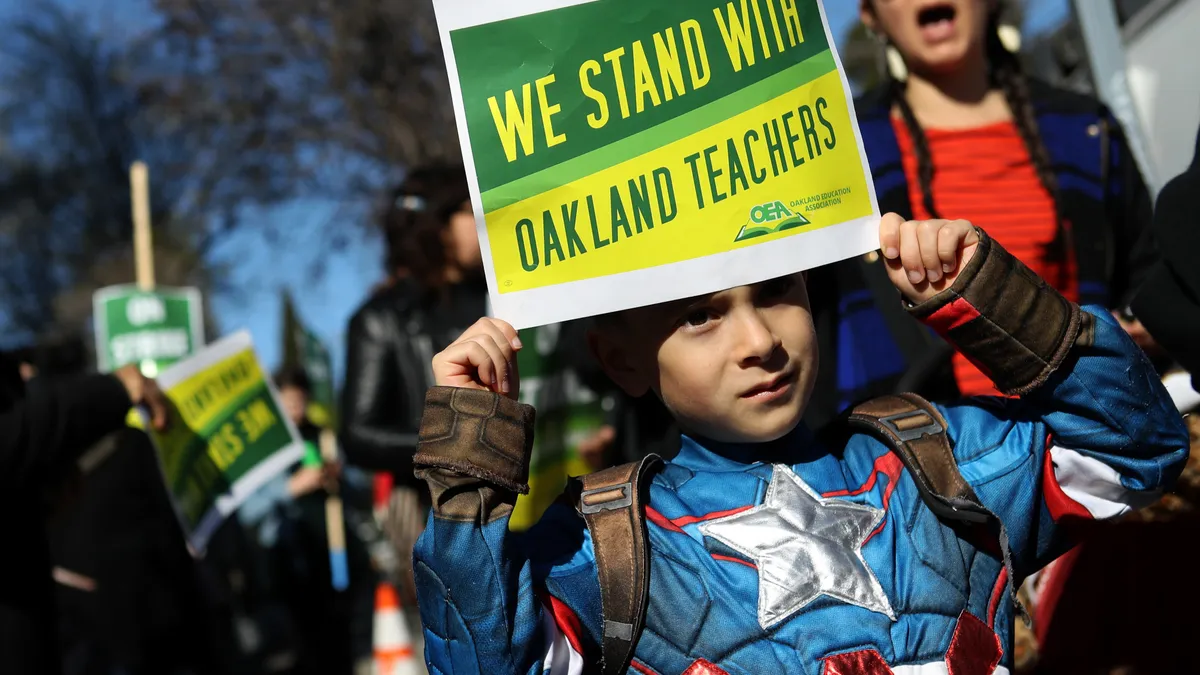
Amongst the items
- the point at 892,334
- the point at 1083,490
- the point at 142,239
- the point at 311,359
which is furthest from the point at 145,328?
the point at 1083,490

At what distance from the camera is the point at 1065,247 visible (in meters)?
2.79

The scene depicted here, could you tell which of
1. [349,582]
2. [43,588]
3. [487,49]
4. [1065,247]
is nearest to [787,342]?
[487,49]

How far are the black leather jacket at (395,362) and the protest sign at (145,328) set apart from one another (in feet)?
9.47

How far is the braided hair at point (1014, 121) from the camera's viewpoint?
2.78 m

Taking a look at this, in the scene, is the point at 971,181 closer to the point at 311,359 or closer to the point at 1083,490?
the point at 1083,490

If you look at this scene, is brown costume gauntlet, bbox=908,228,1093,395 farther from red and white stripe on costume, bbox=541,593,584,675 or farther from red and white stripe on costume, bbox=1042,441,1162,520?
red and white stripe on costume, bbox=541,593,584,675

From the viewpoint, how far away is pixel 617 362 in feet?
7.24

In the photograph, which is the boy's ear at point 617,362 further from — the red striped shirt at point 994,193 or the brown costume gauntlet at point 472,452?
the red striped shirt at point 994,193

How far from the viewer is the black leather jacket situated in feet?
13.6

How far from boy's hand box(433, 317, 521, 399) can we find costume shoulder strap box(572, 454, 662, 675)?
0.21 meters

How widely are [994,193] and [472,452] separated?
1.54m


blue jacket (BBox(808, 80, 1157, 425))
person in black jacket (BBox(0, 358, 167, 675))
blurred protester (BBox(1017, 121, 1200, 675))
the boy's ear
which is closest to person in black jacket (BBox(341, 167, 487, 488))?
person in black jacket (BBox(0, 358, 167, 675))

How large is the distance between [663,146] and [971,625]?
871 mm

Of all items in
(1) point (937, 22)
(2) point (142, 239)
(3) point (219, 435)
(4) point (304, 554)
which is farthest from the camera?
(4) point (304, 554)
